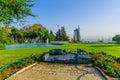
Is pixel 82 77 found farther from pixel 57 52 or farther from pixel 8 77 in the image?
pixel 57 52

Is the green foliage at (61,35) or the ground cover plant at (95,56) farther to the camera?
the green foliage at (61,35)

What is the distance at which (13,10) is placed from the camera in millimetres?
17312

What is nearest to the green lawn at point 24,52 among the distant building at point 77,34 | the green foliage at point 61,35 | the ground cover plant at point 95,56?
the ground cover plant at point 95,56

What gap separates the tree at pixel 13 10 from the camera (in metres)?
15.5

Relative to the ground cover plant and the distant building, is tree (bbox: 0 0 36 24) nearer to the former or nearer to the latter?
the ground cover plant

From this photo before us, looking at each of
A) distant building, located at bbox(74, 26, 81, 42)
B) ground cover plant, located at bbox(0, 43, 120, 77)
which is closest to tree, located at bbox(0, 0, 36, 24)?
ground cover plant, located at bbox(0, 43, 120, 77)

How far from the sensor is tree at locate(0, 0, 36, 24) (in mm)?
15532

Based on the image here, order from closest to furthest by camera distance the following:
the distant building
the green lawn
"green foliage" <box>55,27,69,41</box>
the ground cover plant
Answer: the ground cover plant < the green lawn < "green foliage" <box>55,27,69,41</box> < the distant building

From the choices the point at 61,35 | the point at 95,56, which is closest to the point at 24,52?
the point at 95,56

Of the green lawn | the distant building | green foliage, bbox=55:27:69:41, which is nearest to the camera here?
the green lawn

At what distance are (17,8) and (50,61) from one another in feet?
16.1

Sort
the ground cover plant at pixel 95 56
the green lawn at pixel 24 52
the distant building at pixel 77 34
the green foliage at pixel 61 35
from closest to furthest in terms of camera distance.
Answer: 1. the ground cover plant at pixel 95 56
2. the green lawn at pixel 24 52
3. the green foliage at pixel 61 35
4. the distant building at pixel 77 34

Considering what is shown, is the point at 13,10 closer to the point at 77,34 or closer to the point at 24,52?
the point at 24,52

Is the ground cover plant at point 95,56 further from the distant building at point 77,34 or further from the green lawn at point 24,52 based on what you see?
the distant building at point 77,34
